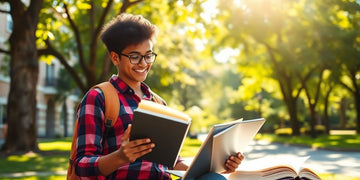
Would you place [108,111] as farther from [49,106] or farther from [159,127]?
[49,106]

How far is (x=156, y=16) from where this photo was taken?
21.1m

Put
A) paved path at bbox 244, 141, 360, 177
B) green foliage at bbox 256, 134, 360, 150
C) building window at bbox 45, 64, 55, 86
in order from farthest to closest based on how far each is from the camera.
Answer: building window at bbox 45, 64, 55, 86 → green foliage at bbox 256, 134, 360, 150 → paved path at bbox 244, 141, 360, 177

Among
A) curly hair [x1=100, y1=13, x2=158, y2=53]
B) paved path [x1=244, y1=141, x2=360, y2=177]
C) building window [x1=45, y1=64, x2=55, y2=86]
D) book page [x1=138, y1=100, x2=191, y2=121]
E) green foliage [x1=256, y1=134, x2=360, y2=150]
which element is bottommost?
green foliage [x1=256, y1=134, x2=360, y2=150]

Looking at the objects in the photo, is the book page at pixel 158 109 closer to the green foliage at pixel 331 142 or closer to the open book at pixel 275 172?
the open book at pixel 275 172

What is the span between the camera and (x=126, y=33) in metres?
2.59

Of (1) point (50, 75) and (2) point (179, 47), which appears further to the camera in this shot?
(1) point (50, 75)

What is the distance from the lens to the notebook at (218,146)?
95.2 inches

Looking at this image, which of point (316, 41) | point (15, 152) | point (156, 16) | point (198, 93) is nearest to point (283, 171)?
point (15, 152)

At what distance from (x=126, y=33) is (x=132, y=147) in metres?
0.79

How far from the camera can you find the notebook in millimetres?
2419

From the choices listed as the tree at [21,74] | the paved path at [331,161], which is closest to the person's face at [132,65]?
the paved path at [331,161]

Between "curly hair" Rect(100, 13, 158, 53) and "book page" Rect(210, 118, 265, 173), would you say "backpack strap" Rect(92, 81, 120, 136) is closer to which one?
"curly hair" Rect(100, 13, 158, 53)

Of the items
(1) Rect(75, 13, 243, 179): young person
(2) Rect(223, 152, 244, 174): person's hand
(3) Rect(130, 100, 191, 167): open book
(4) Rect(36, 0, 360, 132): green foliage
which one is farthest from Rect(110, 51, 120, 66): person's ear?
(4) Rect(36, 0, 360, 132): green foliage

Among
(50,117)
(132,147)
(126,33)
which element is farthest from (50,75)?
(132,147)
